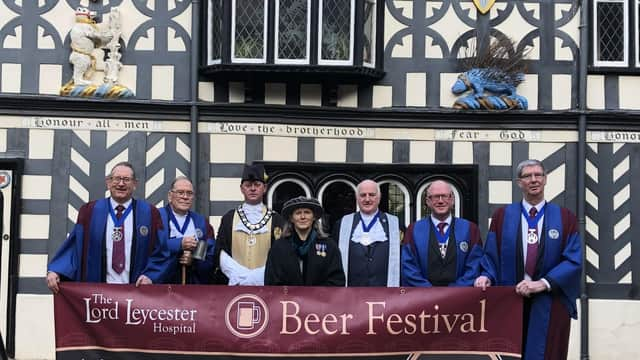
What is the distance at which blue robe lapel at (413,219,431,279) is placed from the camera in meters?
7.51

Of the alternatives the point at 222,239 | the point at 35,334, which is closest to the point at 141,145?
the point at 35,334

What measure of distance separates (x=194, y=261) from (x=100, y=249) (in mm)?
764

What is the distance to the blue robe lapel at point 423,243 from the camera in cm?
751

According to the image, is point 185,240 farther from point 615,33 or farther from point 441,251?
point 615,33

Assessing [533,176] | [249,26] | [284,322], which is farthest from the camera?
[249,26]

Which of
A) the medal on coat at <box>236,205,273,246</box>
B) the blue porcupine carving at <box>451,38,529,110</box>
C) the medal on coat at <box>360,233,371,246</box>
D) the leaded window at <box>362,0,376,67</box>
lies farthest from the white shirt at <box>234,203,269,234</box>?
the blue porcupine carving at <box>451,38,529,110</box>

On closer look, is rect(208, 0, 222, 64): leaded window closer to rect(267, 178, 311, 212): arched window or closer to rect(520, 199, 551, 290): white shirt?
rect(267, 178, 311, 212): arched window

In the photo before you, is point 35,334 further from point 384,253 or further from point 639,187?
point 639,187

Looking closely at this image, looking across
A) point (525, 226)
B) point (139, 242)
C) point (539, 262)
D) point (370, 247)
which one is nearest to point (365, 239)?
point (370, 247)

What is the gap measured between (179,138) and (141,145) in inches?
17.7

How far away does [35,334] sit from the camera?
1107 centimetres

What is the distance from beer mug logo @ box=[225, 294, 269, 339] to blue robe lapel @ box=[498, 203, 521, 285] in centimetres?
182

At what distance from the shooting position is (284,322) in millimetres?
6965

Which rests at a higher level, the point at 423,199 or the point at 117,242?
the point at 423,199
